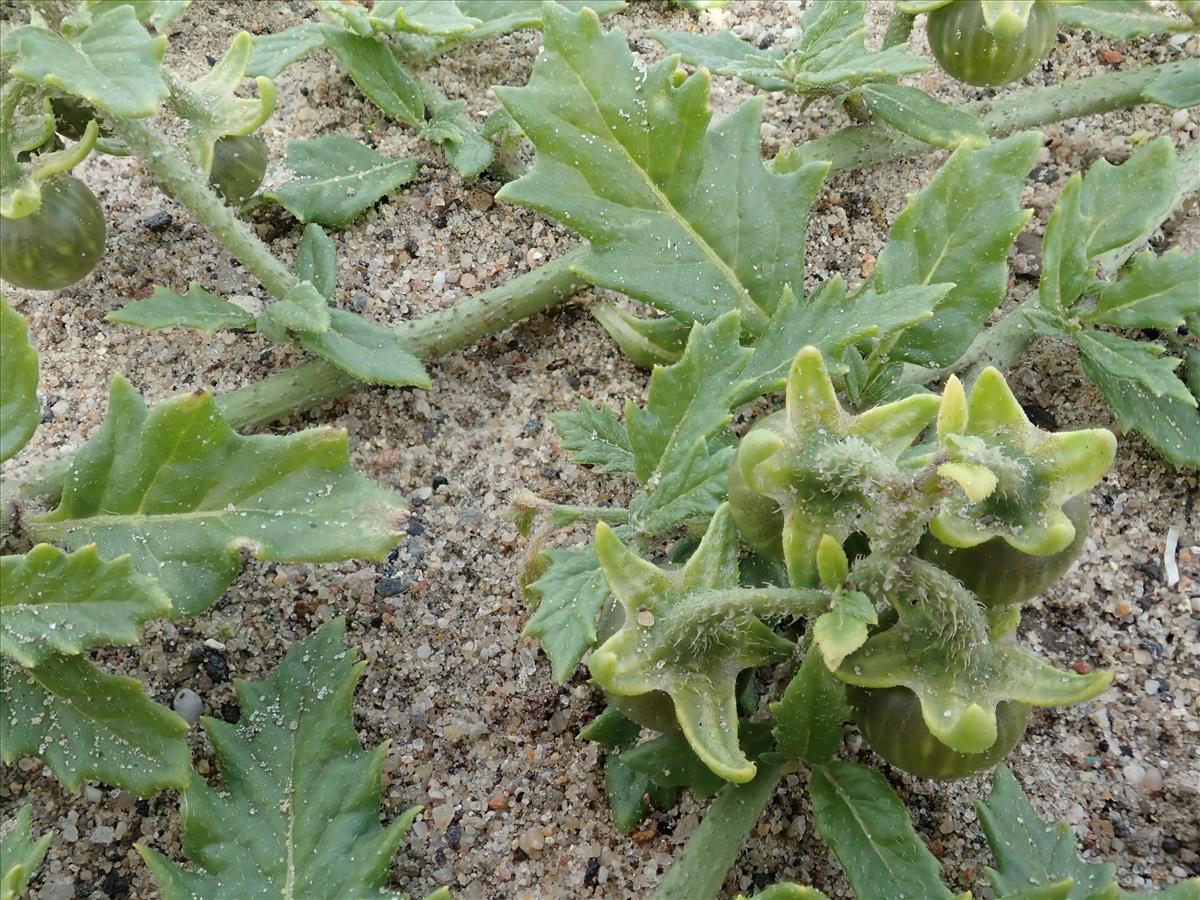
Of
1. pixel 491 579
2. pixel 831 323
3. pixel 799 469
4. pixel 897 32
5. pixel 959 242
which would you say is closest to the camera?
pixel 799 469

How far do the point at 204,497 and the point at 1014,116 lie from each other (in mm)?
1985

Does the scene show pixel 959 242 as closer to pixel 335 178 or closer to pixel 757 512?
pixel 757 512

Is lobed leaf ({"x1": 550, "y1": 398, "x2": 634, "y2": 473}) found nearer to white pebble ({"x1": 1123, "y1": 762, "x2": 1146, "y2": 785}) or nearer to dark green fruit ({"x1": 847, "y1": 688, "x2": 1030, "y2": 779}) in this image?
dark green fruit ({"x1": 847, "y1": 688, "x2": 1030, "y2": 779})

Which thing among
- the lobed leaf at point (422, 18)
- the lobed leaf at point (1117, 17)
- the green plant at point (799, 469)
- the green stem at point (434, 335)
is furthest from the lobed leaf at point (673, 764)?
the lobed leaf at point (1117, 17)

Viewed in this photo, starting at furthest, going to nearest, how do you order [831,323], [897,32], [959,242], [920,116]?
[897,32] → [920,116] → [959,242] → [831,323]

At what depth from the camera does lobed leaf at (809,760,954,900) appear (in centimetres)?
165

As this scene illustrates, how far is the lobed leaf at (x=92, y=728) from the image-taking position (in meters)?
1.69

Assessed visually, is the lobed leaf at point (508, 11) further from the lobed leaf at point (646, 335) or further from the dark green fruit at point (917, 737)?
the dark green fruit at point (917, 737)

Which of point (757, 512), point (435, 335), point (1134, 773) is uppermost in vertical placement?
point (757, 512)

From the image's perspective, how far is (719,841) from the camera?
1794 mm

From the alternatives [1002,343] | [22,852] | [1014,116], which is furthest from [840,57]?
[22,852]

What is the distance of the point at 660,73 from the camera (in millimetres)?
2002

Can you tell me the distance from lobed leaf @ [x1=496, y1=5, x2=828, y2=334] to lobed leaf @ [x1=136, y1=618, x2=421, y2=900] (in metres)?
0.90

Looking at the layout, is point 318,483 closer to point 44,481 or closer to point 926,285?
point 44,481
